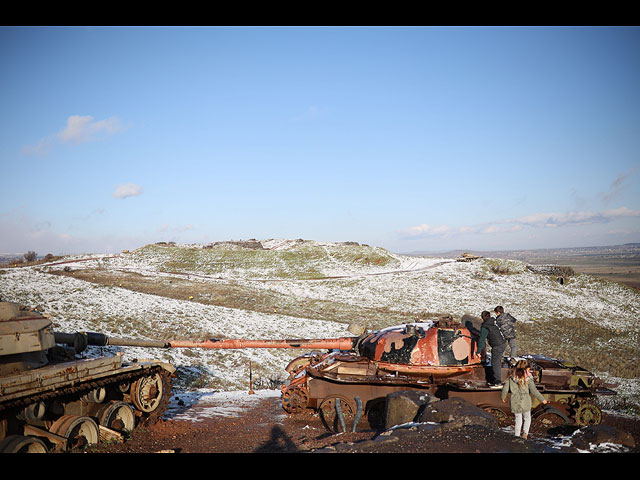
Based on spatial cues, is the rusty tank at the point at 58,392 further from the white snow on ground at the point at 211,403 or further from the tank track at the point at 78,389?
the white snow on ground at the point at 211,403

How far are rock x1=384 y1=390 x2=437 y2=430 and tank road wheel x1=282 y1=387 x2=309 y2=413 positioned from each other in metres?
2.91

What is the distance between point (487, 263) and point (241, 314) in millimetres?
34509

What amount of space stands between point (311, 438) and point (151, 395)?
15.5 ft

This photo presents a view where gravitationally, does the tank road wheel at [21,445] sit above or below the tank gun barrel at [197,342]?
below

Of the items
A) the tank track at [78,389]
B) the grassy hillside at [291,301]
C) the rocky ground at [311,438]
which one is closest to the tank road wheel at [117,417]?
the rocky ground at [311,438]

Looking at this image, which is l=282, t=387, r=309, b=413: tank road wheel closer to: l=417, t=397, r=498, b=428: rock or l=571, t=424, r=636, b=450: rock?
l=417, t=397, r=498, b=428: rock

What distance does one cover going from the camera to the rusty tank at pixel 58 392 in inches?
333

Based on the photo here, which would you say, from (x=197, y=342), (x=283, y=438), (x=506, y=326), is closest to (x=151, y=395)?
(x=197, y=342)

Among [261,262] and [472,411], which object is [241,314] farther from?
[261,262]

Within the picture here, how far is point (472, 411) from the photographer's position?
9539mm

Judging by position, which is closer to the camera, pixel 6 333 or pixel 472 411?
pixel 6 333

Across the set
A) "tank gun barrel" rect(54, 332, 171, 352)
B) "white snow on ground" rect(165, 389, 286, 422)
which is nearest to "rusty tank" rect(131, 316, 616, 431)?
"tank gun barrel" rect(54, 332, 171, 352)

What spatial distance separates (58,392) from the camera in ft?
30.1
